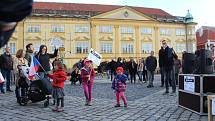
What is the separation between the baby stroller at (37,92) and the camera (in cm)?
1038

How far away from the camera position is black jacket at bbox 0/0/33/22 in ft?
4.84

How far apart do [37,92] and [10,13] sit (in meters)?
9.29

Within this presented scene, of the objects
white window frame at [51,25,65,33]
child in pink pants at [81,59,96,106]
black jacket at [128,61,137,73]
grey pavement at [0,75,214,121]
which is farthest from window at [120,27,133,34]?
grey pavement at [0,75,214,121]

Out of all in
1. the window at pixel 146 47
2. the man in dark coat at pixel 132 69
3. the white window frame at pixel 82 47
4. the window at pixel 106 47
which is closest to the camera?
the man in dark coat at pixel 132 69

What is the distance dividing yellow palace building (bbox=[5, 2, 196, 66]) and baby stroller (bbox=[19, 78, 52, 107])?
58.5 metres

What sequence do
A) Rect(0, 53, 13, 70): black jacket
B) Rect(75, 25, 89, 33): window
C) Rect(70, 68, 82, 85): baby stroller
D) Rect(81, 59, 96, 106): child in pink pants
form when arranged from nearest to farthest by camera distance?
Rect(81, 59, 96, 106): child in pink pants → Rect(0, 53, 13, 70): black jacket → Rect(70, 68, 82, 85): baby stroller → Rect(75, 25, 89, 33): window

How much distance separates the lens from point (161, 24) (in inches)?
3268

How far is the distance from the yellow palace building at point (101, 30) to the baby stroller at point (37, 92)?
192 feet

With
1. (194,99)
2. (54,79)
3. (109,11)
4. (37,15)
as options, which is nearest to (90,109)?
(54,79)

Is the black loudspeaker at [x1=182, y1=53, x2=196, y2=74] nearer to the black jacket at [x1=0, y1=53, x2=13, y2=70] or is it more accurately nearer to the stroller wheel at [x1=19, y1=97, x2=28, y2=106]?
the stroller wheel at [x1=19, y1=97, x2=28, y2=106]

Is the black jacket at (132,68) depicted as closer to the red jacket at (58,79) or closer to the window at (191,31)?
the red jacket at (58,79)

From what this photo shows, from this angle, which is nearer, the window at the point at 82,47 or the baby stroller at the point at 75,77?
the baby stroller at the point at 75,77

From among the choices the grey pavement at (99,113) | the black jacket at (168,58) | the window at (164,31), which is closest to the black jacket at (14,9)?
the grey pavement at (99,113)

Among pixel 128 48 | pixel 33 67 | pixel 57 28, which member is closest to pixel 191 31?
pixel 128 48
